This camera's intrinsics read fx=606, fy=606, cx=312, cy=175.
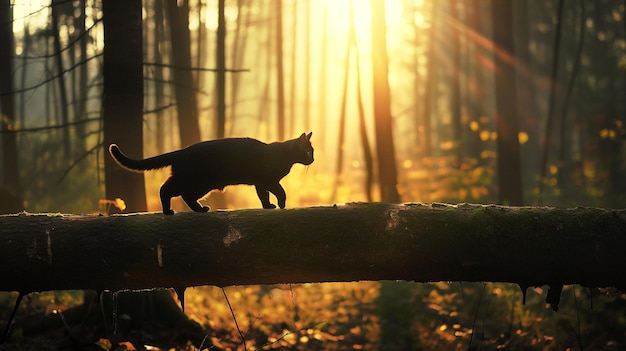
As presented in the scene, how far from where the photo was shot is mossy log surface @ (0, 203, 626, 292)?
16.9 feet

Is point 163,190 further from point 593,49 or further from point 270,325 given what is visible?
point 593,49

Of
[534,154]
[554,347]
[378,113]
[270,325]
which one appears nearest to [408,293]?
[270,325]

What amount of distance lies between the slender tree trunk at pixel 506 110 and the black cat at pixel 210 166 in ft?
A: 30.9

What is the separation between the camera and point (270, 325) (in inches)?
379

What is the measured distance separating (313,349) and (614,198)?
15262 mm

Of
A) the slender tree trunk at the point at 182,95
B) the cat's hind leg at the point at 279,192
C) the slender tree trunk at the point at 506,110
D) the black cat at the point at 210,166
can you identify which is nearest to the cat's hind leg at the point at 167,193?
the black cat at the point at 210,166

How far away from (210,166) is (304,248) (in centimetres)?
141

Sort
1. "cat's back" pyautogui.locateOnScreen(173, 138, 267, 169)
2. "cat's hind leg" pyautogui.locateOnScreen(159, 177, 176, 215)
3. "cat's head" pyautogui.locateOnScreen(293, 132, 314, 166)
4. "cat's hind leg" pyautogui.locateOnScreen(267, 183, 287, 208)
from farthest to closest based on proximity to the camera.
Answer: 1. "cat's head" pyautogui.locateOnScreen(293, 132, 314, 166)
2. "cat's hind leg" pyautogui.locateOnScreen(267, 183, 287, 208)
3. "cat's back" pyautogui.locateOnScreen(173, 138, 267, 169)
4. "cat's hind leg" pyautogui.locateOnScreen(159, 177, 176, 215)

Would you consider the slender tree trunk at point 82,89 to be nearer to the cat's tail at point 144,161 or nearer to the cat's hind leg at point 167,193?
the cat's tail at point 144,161

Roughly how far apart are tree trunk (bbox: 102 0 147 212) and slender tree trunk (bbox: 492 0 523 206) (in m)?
9.59

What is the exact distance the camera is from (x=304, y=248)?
519 centimetres

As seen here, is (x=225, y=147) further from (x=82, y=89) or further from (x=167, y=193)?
(x=82, y=89)

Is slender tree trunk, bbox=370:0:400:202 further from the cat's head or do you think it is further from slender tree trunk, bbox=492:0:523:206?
the cat's head

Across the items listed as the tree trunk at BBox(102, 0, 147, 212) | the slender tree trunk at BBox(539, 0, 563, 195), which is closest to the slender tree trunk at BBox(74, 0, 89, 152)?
the tree trunk at BBox(102, 0, 147, 212)
